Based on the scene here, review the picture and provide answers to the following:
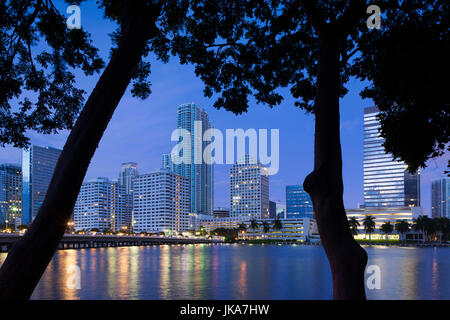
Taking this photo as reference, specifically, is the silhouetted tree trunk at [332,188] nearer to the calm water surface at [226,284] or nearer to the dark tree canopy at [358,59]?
the dark tree canopy at [358,59]

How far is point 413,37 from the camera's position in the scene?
29.5 ft

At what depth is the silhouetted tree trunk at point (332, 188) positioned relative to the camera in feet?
18.0

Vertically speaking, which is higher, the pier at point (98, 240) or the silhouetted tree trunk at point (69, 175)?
the silhouetted tree trunk at point (69, 175)

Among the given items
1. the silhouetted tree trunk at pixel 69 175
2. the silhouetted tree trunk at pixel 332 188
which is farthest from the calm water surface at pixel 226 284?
the silhouetted tree trunk at pixel 69 175

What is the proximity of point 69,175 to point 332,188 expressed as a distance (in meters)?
4.34

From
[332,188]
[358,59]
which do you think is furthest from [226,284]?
[332,188]

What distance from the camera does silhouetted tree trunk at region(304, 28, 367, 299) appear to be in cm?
548

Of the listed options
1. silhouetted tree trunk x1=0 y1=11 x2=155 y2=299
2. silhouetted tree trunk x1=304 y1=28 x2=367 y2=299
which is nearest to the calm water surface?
silhouetted tree trunk x1=304 y1=28 x2=367 y2=299

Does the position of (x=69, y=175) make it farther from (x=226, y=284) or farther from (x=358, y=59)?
(x=226, y=284)

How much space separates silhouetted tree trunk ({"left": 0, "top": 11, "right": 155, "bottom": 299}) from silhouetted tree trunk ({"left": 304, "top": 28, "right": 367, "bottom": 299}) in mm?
3521

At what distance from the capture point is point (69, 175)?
17.1ft

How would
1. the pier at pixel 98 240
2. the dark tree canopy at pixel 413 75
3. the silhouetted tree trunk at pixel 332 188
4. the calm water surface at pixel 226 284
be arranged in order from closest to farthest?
the silhouetted tree trunk at pixel 332 188
the dark tree canopy at pixel 413 75
the calm water surface at pixel 226 284
the pier at pixel 98 240

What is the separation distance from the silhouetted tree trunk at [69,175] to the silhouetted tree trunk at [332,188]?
139 inches

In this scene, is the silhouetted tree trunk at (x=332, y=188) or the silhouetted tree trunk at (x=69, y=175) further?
the silhouetted tree trunk at (x=332, y=188)
